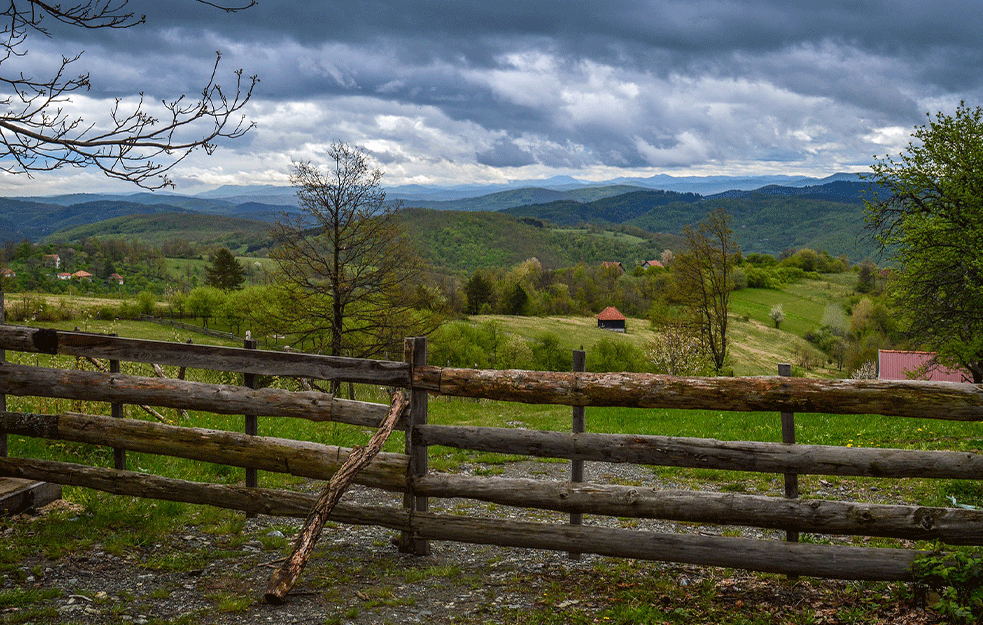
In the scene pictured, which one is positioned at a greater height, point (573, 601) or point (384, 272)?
point (384, 272)

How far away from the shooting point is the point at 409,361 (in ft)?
22.0

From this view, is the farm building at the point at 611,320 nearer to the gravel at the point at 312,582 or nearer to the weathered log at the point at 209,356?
the gravel at the point at 312,582

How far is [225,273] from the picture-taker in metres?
97.1

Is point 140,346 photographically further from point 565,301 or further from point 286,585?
point 565,301

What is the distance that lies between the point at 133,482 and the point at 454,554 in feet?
12.4

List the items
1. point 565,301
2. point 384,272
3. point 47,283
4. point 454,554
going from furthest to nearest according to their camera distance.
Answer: point 565,301 < point 47,283 < point 384,272 < point 454,554

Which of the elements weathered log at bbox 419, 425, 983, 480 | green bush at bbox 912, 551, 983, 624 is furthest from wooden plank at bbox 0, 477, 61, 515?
green bush at bbox 912, 551, 983, 624

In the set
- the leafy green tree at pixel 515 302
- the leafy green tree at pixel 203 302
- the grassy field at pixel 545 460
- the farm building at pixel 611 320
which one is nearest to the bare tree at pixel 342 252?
the grassy field at pixel 545 460

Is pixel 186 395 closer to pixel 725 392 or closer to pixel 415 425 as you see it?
pixel 415 425

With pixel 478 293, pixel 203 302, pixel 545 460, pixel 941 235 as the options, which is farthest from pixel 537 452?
pixel 478 293

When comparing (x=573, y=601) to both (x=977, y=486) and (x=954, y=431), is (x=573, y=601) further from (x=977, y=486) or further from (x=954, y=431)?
(x=954, y=431)

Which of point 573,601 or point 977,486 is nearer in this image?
point 573,601

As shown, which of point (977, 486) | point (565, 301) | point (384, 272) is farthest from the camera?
point (565, 301)

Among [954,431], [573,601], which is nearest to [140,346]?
[573,601]
